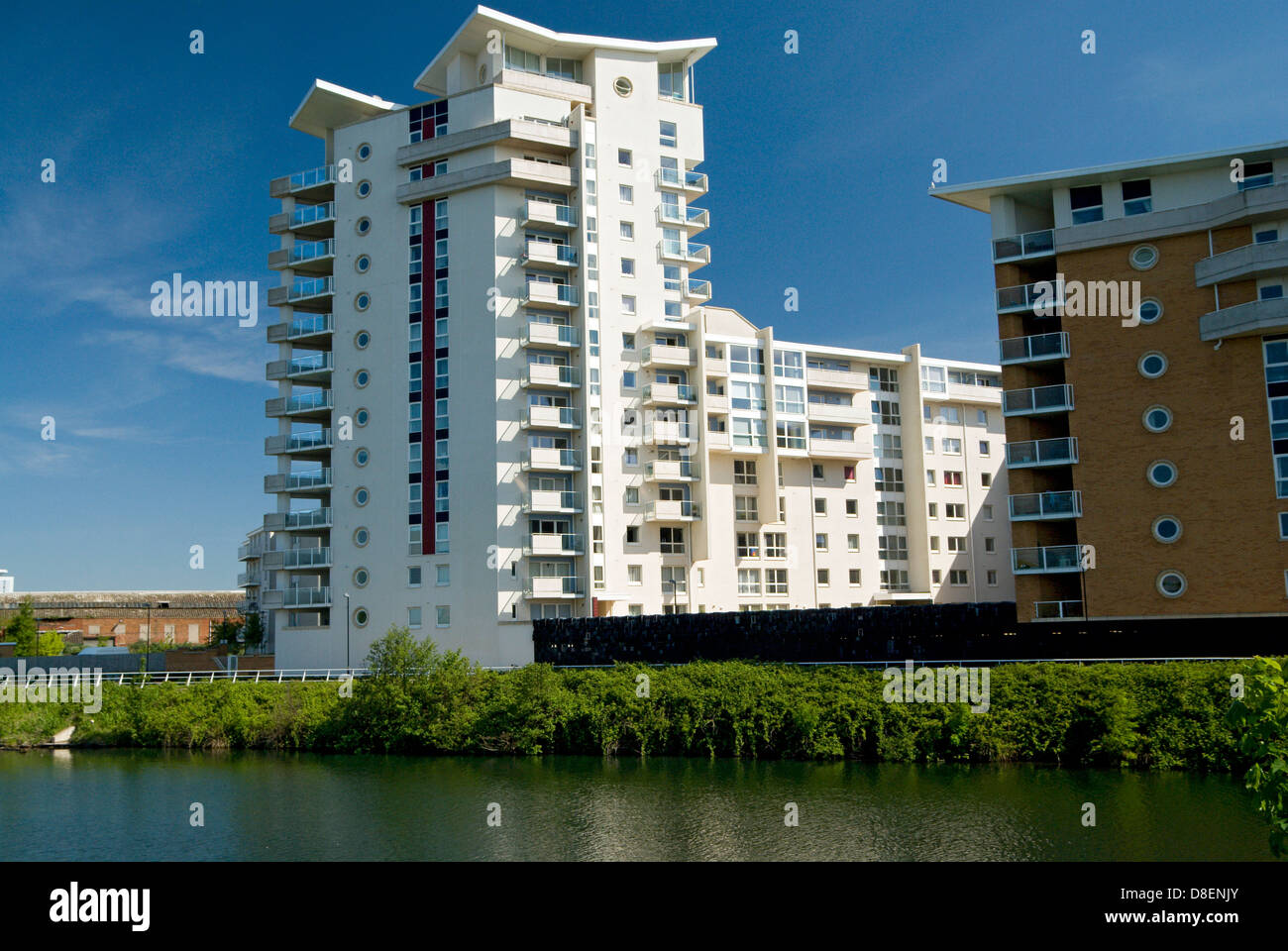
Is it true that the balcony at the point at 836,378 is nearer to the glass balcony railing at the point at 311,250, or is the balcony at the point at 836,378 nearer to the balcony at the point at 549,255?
the balcony at the point at 549,255

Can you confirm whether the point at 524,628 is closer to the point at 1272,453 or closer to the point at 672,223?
the point at 672,223

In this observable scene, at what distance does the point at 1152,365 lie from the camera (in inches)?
1704

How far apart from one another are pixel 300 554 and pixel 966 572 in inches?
1843

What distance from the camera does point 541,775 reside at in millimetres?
38969

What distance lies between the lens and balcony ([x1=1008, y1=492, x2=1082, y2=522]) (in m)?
44.3

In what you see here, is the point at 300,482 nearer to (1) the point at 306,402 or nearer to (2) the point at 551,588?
(1) the point at 306,402

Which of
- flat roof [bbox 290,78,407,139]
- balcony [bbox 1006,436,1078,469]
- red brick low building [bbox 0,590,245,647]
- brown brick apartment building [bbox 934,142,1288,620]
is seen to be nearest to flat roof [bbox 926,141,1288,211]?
brown brick apartment building [bbox 934,142,1288,620]

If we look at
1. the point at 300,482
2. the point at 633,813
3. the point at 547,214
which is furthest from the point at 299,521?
the point at 633,813

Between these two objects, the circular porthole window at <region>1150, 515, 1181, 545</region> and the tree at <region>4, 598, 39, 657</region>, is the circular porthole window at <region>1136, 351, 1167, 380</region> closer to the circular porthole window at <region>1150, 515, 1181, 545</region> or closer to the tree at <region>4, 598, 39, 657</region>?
the circular porthole window at <region>1150, 515, 1181, 545</region>

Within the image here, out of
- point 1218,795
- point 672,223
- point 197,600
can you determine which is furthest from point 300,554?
point 197,600

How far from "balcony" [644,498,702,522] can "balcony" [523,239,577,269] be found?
14959mm

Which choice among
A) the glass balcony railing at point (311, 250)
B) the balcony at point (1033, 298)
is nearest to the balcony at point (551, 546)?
the glass balcony railing at point (311, 250)

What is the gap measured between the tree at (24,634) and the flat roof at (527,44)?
50483 mm
